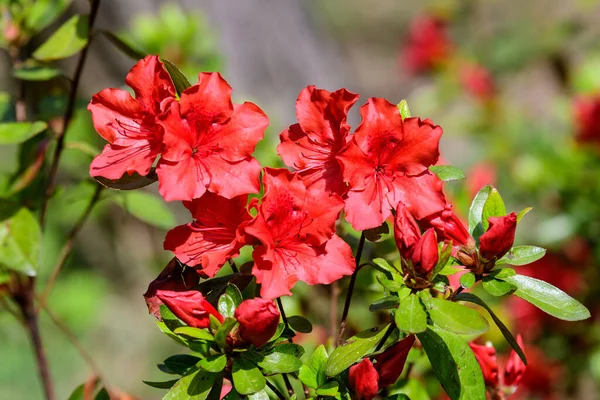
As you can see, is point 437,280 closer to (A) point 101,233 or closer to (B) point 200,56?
(B) point 200,56

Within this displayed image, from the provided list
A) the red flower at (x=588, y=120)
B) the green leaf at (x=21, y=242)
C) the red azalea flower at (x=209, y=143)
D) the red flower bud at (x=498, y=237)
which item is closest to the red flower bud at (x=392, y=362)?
the red flower bud at (x=498, y=237)

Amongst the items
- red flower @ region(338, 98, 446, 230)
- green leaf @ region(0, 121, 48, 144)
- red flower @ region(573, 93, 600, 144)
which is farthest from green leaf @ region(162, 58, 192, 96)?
red flower @ region(573, 93, 600, 144)

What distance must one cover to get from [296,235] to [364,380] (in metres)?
0.19

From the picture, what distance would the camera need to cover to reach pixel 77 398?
1.13 metres

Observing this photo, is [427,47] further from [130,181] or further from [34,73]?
[130,181]

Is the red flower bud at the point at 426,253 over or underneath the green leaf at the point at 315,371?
over

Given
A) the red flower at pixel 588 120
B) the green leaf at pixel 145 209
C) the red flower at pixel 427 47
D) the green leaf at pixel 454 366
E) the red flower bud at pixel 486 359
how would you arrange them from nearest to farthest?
the green leaf at pixel 454 366, the red flower bud at pixel 486 359, the green leaf at pixel 145 209, the red flower at pixel 588 120, the red flower at pixel 427 47

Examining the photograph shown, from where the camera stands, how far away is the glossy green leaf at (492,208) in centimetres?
88

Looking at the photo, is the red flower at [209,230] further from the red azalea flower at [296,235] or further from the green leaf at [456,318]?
the green leaf at [456,318]

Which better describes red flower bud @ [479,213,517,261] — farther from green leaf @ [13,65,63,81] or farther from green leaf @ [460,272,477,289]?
green leaf @ [13,65,63,81]

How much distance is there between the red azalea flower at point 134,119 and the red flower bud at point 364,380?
34 centimetres

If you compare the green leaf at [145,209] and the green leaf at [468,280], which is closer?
the green leaf at [468,280]

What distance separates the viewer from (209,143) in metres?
0.86

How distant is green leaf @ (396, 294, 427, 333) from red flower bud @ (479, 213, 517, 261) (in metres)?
0.10
